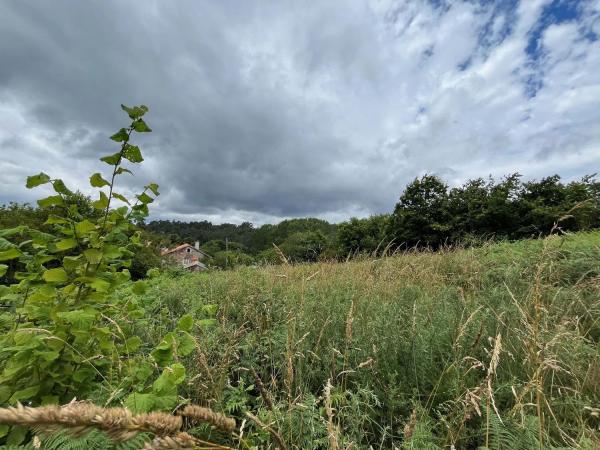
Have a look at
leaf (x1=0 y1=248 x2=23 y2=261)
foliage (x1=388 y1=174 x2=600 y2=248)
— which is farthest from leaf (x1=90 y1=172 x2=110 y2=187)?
foliage (x1=388 y1=174 x2=600 y2=248)

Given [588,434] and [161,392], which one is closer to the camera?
[161,392]

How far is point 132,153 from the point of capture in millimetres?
1816

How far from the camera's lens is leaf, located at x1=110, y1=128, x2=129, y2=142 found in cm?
175

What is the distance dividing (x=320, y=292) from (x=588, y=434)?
3177mm

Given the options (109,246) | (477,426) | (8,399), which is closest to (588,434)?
(477,426)

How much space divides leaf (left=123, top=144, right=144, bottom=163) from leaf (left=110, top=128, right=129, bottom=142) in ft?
0.14

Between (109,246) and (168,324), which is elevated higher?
(109,246)

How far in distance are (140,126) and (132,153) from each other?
0.54 ft

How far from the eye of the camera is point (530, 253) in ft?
18.5

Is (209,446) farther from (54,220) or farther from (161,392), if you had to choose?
(54,220)

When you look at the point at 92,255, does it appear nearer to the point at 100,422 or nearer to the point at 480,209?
the point at 100,422

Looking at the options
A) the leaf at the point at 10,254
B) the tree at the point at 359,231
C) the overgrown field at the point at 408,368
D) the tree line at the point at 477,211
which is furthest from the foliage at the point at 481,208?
the leaf at the point at 10,254

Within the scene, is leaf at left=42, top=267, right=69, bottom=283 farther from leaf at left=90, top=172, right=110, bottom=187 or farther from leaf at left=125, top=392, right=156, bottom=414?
leaf at left=125, top=392, right=156, bottom=414

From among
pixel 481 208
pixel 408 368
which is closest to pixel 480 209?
pixel 481 208
